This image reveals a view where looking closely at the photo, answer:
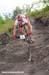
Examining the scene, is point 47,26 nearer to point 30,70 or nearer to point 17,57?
point 17,57

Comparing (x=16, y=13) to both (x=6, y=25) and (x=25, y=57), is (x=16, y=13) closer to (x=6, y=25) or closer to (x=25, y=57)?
(x=6, y=25)

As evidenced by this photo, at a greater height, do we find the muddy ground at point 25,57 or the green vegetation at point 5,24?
the muddy ground at point 25,57

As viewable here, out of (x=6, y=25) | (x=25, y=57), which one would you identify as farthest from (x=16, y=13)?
(x=25, y=57)

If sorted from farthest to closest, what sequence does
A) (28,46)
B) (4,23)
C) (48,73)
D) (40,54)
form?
1. (4,23)
2. (28,46)
3. (40,54)
4. (48,73)

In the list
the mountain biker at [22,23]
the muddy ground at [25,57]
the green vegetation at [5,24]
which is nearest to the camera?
the muddy ground at [25,57]

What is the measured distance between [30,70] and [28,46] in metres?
5.27

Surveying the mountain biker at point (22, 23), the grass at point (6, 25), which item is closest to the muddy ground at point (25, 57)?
the mountain biker at point (22, 23)

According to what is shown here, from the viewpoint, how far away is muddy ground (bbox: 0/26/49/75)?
56.5ft

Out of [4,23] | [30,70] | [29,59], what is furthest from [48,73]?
[4,23]

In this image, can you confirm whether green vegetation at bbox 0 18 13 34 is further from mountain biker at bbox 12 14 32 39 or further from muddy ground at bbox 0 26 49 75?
mountain biker at bbox 12 14 32 39

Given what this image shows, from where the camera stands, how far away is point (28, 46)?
22375mm

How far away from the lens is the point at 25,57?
20.7m

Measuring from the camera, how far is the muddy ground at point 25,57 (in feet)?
56.5

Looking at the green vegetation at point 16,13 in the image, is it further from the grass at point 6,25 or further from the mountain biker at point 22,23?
the mountain biker at point 22,23
